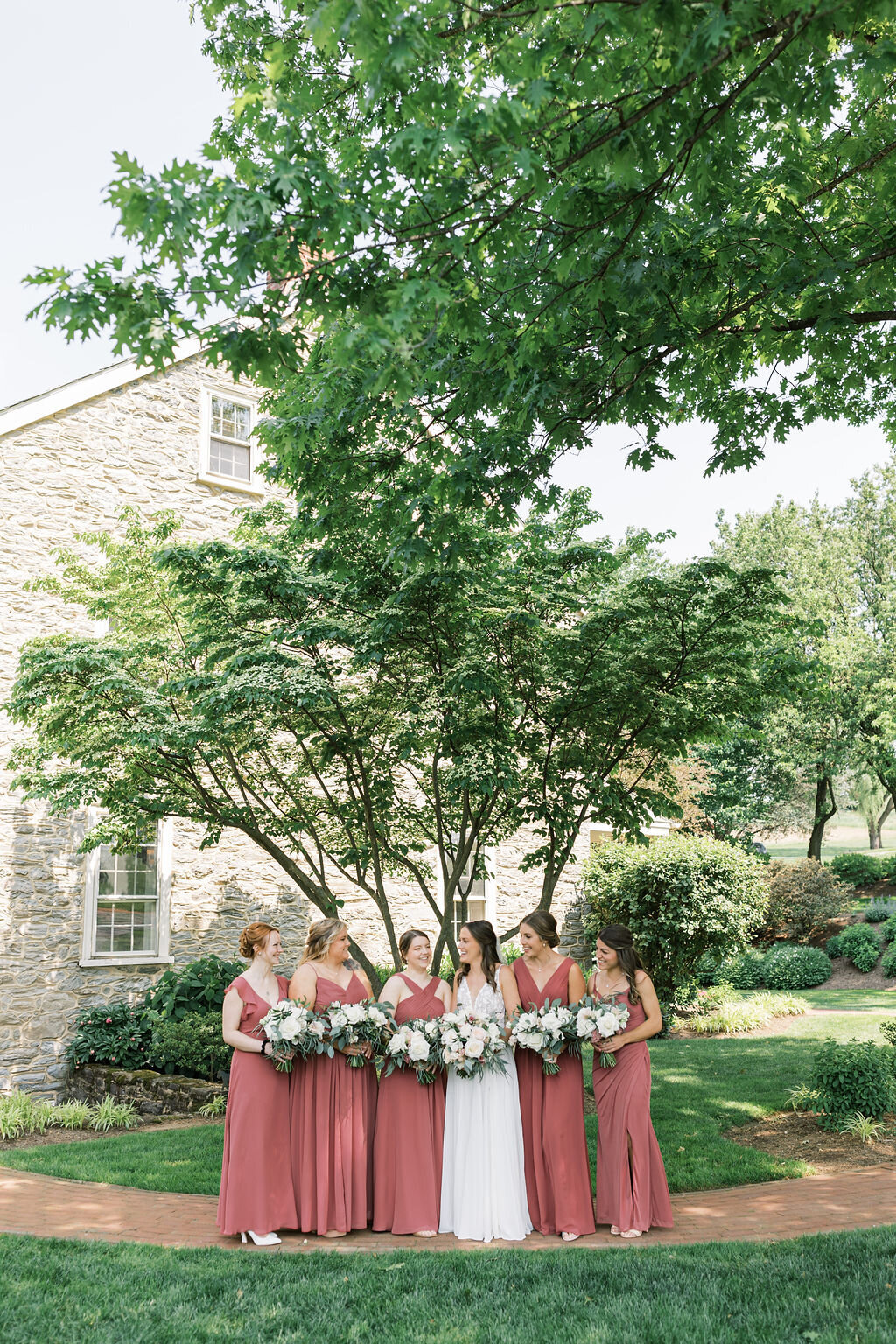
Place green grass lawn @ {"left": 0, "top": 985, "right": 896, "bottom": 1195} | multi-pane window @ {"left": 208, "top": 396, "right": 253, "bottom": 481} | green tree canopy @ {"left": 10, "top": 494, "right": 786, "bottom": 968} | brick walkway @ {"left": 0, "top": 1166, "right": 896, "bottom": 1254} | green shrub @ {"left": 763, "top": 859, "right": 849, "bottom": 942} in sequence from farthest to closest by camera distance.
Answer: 1. green shrub @ {"left": 763, "top": 859, "right": 849, "bottom": 942}
2. multi-pane window @ {"left": 208, "top": 396, "right": 253, "bottom": 481}
3. green tree canopy @ {"left": 10, "top": 494, "right": 786, "bottom": 968}
4. green grass lawn @ {"left": 0, "top": 985, "right": 896, "bottom": 1195}
5. brick walkway @ {"left": 0, "top": 1166, "right": 896, "bottom": 1254}

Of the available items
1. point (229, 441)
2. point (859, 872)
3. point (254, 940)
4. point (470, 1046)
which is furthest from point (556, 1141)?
point (859, 872)

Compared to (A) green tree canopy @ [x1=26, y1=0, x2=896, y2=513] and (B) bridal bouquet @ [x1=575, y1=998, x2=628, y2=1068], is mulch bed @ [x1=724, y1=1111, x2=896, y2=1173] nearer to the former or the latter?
(B) bridal bouquet @ [x1=575, y1=998, x2=628, y2=1068]

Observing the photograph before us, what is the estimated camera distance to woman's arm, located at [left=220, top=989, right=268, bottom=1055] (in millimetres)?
6598

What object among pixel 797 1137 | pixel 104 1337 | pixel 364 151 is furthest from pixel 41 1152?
pixel 364 151

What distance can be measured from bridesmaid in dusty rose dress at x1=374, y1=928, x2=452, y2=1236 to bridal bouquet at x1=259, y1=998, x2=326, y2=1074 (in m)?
0.59

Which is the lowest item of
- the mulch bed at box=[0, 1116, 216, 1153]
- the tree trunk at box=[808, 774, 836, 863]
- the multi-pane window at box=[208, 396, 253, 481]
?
the mulch bed at box=[0, 1116, 216, 1153]

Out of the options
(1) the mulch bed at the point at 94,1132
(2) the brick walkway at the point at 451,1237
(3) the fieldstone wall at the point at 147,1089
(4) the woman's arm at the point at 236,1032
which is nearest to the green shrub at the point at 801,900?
(3) the fieldstone wall at the point at 147,1089

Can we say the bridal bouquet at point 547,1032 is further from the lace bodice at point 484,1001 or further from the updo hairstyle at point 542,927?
the updo hairstyle at point 542,927

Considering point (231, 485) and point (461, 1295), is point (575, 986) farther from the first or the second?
point (231, 485)

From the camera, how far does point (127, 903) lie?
13938 mm

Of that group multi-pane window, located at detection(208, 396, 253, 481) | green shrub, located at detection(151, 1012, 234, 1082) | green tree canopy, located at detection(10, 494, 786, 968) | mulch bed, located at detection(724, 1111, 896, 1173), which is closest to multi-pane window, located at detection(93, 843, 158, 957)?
green shrub, located at detection(151, 1012, 234, 1082)

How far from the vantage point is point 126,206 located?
13.1 ft

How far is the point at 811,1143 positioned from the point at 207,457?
1261 centimetres

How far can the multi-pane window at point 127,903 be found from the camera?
1369 cm
